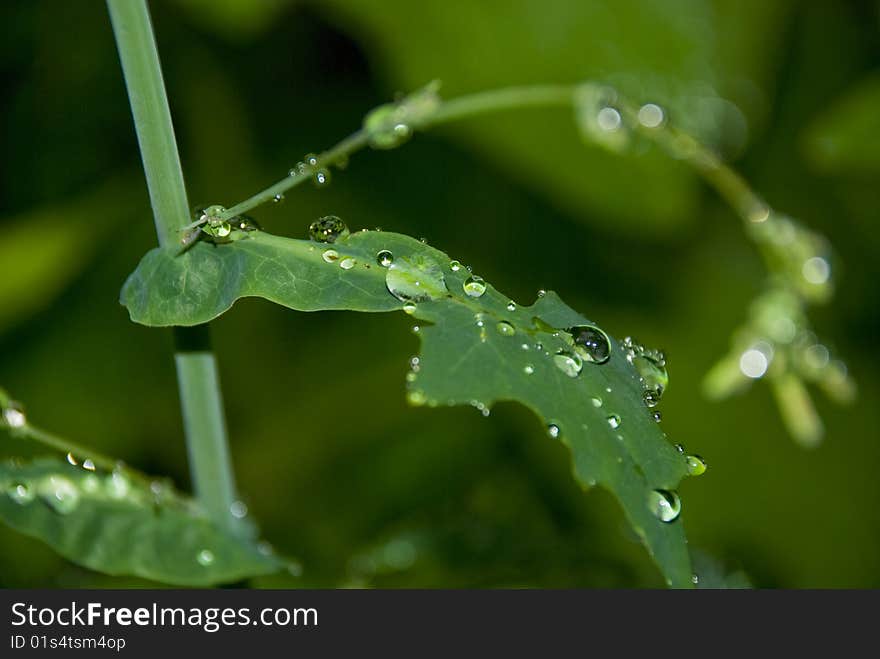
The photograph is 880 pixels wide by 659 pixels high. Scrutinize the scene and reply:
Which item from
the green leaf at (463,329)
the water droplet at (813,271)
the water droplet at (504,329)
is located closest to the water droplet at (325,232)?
the green leaf at (463,329)

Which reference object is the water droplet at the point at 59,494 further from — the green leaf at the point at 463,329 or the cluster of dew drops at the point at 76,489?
the green leaf at the point at 463,329

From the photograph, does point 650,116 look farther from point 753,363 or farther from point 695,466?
point 695,466

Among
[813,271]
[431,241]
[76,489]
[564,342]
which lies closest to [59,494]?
[76,489]

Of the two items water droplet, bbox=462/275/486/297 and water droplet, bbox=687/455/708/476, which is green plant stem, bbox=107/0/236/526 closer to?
water droplet, bbox=462/275/486/297

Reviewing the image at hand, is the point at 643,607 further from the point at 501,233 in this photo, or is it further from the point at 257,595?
the point at 501,233

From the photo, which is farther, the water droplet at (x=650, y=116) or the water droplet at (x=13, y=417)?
the water droplet at (x=650, y=116)

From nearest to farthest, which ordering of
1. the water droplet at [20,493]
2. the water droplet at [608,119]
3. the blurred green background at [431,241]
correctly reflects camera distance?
the water droplet at [20,493]
the water droplet at [608,119]
the blurred green background at [431,241]
